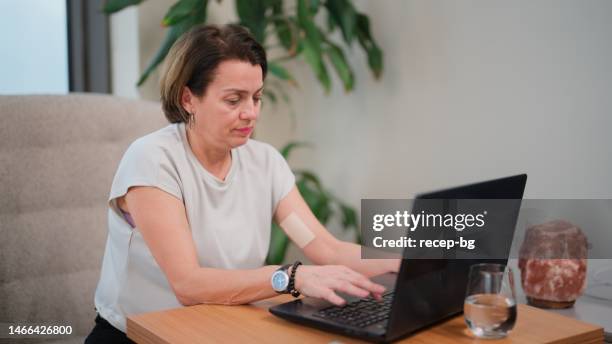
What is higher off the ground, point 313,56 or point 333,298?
point 313,56

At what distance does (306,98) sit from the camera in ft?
10.3

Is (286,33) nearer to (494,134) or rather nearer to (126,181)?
(494,134)

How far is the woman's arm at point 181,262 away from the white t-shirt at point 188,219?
4cm

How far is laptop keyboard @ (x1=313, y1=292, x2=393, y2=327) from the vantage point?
115cm

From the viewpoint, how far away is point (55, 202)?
1805 millimetres

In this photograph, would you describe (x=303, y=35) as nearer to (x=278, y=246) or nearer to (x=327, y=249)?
(x=278, y=246)

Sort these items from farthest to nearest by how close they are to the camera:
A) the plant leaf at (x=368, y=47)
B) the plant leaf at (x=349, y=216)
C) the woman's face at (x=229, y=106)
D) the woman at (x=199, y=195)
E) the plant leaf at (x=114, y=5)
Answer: the plant leaf at (x=349, y=216), the plant leaf at (x=368, y=47), the plant leaf at (x=114, y=5), the woman's face at (x=229, y=106), the woman at (x=199, y=195)

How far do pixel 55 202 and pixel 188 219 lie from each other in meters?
0.43

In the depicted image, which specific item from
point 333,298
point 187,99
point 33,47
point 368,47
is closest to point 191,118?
point 187,99

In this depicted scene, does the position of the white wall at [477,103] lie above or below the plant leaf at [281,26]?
below

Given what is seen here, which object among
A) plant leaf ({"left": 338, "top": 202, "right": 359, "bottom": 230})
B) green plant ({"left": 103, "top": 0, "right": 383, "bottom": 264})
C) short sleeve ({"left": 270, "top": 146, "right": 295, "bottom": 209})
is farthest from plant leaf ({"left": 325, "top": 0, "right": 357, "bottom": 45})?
short sleeve ({"left": 270, "top": 146, "right": 295, "bottom": 209})

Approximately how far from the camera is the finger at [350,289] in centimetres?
121

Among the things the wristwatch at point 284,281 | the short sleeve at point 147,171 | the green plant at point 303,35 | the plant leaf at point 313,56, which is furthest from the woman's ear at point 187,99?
the plant leaf at point 313,56

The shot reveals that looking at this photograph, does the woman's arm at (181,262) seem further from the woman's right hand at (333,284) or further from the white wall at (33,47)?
the white wall at (33,47)
